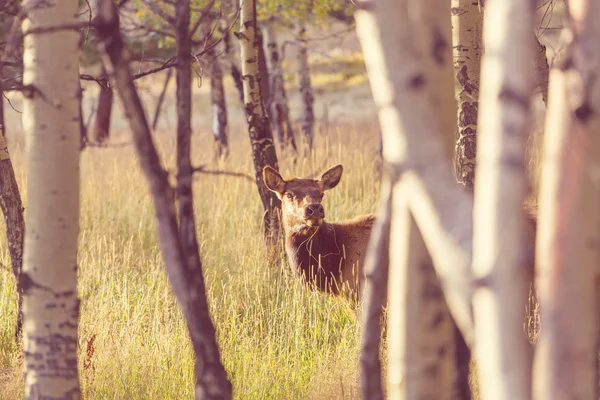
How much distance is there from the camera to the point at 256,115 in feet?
26.0

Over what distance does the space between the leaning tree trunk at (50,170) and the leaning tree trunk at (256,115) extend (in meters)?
4.53

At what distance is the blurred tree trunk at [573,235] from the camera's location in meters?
2.13

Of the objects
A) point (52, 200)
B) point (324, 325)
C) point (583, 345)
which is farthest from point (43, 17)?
point (324, 325)

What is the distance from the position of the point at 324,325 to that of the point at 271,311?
0.58 meters

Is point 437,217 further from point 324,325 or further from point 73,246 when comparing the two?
point 324,325

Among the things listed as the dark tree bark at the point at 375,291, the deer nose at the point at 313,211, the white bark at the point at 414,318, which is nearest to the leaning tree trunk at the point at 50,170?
the dark tree bark at the point at 375,291

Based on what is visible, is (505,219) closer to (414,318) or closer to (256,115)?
(414,318)

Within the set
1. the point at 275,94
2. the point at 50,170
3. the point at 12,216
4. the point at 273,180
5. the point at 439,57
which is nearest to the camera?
the point at 439,57

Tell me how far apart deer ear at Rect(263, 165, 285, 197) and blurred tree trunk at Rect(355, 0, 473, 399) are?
159 inches

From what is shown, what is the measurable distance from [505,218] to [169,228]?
1131 millimetres

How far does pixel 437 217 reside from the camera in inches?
92.4

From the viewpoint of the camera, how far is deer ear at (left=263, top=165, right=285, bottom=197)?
670cm

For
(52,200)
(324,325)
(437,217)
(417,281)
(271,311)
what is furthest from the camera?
(271,311)

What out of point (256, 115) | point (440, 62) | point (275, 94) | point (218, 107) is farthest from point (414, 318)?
point (218, 107)
